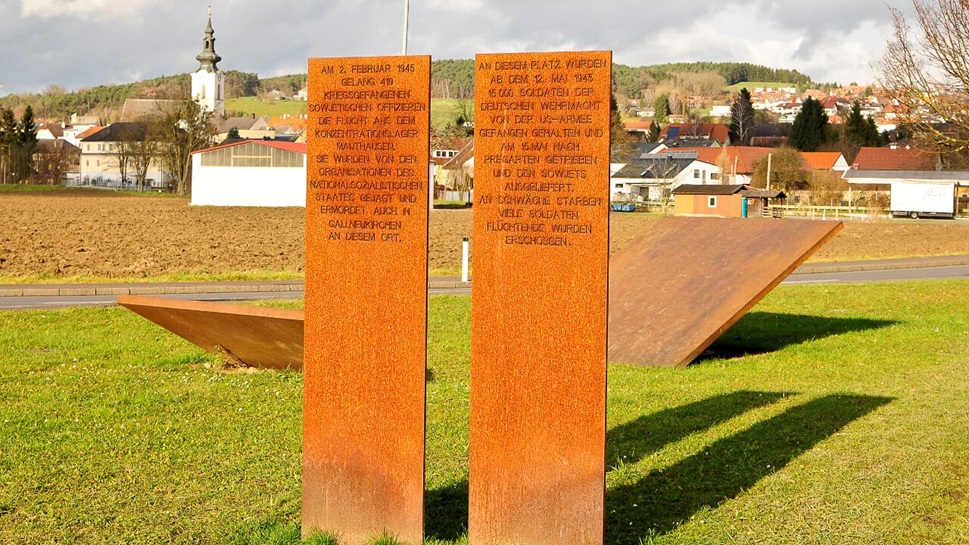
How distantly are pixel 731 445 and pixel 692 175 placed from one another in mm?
95644

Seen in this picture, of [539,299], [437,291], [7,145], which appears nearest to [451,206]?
[7,145]

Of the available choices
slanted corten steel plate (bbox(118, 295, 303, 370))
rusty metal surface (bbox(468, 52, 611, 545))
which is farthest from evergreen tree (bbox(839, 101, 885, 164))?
rusty metal surface (bbox(468, 52, 611, 545))

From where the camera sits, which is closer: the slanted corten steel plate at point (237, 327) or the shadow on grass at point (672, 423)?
the shadow on grass at point (672, 423)

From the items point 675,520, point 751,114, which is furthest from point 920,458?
point 751,114

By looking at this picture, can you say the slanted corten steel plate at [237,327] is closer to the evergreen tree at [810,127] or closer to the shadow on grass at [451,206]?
the shadow on grass at [451,206]

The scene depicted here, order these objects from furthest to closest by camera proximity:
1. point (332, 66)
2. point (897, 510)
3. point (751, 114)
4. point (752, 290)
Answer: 1. point (751, 114)
2. point (752, 290)
3. point (897, 510)
4. point (332, 66)

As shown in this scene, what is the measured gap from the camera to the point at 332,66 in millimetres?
5828

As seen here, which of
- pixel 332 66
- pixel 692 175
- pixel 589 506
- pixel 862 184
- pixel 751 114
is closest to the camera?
pixel 589 506

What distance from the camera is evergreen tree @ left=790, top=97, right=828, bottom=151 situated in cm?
12038

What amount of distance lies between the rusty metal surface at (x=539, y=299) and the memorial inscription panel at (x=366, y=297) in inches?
12.2

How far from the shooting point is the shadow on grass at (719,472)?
6211mm

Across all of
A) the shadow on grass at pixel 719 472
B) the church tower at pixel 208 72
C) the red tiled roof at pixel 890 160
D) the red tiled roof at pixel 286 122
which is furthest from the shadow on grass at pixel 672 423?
the red tiled roof at pixel 286 122

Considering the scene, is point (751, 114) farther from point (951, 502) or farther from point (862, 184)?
point (951, 502)

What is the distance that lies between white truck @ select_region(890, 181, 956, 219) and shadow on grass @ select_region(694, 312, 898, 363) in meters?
60.3
